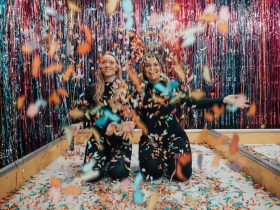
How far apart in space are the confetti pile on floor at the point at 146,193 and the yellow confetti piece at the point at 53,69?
96cm

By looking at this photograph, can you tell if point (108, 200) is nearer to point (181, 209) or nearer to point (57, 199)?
point (57, 199)

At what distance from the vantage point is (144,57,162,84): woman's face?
7.02 ft

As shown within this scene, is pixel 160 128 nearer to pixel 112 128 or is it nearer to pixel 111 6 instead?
pixel 112 128

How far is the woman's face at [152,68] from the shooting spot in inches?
84.2

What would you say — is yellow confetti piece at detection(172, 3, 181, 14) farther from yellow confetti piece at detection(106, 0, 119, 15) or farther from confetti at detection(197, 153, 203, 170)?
confetti at detection(197, 153, 203, 170)

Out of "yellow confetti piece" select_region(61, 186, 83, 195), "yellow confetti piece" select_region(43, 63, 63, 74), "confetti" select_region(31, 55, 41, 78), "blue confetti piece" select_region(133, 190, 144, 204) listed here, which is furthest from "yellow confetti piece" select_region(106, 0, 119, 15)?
"blue confetti piece" select_region(133, 190, 144, 204)

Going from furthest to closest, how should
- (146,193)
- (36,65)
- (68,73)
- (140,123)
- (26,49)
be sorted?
1. (68,73)
2. (36,65)
3. (26,49)
4. (140,123)
5. (146,193)

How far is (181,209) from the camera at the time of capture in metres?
1.60

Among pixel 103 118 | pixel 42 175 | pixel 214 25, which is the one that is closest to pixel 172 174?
pixel 103 118

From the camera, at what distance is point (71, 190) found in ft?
6.40

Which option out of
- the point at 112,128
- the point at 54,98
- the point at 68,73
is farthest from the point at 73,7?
the point at 112,128

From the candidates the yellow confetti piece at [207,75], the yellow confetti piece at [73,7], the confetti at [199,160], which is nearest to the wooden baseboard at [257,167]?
the confetti at [199,160]

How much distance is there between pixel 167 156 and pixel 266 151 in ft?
3.87

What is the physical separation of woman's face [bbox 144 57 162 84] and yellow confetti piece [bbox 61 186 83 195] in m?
0.83
